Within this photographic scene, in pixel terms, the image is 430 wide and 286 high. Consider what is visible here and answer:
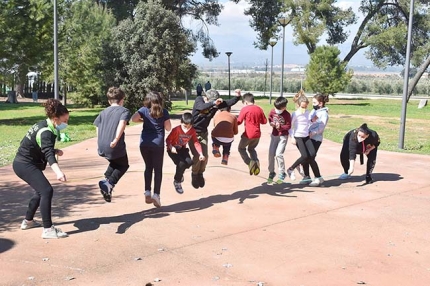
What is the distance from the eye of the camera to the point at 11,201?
784 cm

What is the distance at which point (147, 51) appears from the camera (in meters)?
25.0

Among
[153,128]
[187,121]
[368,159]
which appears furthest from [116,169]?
[368,159]

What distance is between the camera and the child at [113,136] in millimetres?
6734

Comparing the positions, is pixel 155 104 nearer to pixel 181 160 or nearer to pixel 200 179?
pixel 181 160

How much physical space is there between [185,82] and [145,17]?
5161 millimetres

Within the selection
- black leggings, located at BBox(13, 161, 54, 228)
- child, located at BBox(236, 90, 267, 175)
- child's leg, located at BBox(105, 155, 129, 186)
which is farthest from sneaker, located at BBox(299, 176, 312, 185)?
black leggings, located at BBox(13, 161, 54, 228)

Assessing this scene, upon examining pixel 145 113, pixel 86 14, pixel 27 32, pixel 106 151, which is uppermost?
pixel 86 14

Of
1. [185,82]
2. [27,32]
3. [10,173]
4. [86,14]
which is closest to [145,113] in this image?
[10,173]

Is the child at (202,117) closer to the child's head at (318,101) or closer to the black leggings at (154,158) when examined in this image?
the black leggings at (154,158)

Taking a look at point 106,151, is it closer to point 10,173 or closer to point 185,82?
point 10,173

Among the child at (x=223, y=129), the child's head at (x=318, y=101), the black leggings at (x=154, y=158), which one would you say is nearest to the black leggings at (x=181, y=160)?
the black leggings at (x=154, y=158)

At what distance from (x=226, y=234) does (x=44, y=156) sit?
2.26 metres

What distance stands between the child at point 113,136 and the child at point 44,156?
2.17ft

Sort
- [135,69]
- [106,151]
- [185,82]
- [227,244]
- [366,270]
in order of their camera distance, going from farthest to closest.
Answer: [185,82] → [135,69] → [106,151] → [227,244] → [366,270]
